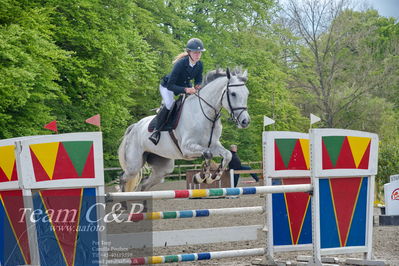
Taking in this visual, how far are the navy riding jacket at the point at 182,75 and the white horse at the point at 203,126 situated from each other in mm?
150

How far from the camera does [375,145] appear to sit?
5066mm

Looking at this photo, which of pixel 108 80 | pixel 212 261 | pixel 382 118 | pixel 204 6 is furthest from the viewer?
pixel 382 118

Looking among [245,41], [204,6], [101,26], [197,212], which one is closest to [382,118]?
[245,41]

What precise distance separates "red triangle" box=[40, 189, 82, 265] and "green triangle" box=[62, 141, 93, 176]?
17 cm

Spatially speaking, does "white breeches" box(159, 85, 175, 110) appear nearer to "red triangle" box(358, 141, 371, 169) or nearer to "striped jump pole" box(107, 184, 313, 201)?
"striped jump pole" box(107, 184, 313, 201)

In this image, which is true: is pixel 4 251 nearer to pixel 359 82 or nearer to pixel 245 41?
pixel 245 41

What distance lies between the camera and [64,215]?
4.01 meters

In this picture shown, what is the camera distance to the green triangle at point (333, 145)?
4.85 meters

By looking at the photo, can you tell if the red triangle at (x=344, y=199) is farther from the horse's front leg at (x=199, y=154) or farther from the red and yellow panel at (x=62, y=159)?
the red and yellow panel at (x=62, y=159)

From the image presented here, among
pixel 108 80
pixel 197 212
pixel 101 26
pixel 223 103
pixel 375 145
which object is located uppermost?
pixel 101 26

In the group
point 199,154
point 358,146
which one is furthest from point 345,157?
point 199,154

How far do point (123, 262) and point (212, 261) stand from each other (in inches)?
52.2

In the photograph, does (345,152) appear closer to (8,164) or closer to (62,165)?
(62,165)

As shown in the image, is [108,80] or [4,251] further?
[108,80]
